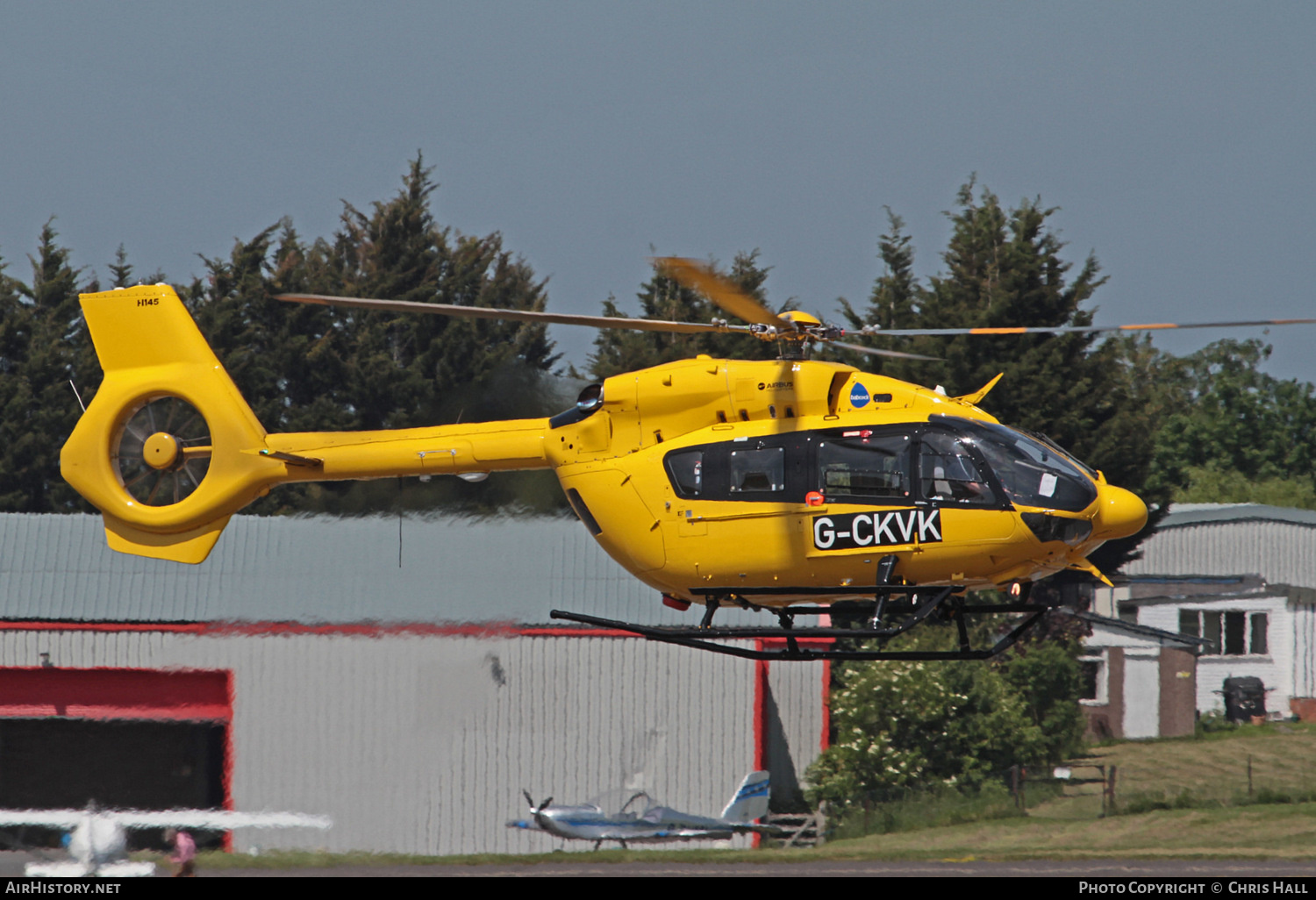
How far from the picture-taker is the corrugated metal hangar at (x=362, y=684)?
24953mm

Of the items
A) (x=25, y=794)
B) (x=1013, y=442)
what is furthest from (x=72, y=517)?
(x=1013, y=442)

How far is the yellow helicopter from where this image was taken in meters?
15.3

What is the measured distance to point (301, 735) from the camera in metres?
25.9

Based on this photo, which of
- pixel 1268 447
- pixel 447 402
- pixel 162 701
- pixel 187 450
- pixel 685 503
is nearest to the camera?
pixel 685 503

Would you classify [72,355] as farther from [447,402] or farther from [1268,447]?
[1268,447]

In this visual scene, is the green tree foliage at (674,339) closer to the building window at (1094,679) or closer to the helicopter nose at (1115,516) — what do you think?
the building window at (1094,679)

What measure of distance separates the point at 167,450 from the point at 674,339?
74.9 feet

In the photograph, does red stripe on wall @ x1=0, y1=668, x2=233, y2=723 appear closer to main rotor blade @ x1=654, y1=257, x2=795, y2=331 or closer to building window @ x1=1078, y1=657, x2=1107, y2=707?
main rotor blade @ x1=654, y1=257, x2=795, y2=331

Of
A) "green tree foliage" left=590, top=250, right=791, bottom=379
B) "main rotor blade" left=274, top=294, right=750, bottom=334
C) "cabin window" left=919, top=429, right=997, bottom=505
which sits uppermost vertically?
"green tree foliage" left=590, top=250, right=791, bottom=379

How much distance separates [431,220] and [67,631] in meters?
31.1

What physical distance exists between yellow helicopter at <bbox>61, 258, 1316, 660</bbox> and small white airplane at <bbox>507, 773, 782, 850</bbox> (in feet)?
35.5

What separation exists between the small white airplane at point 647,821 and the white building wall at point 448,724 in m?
0.31

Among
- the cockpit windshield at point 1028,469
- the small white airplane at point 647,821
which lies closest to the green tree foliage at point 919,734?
the small white airplane at point 647,821

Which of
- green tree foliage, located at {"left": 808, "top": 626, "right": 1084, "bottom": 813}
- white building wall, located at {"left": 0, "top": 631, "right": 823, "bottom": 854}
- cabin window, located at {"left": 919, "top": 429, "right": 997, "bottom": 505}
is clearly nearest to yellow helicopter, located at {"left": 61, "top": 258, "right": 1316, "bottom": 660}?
cabin window, located at {"left": 919, "top": 429, "right": 997, "bottom": 505}
